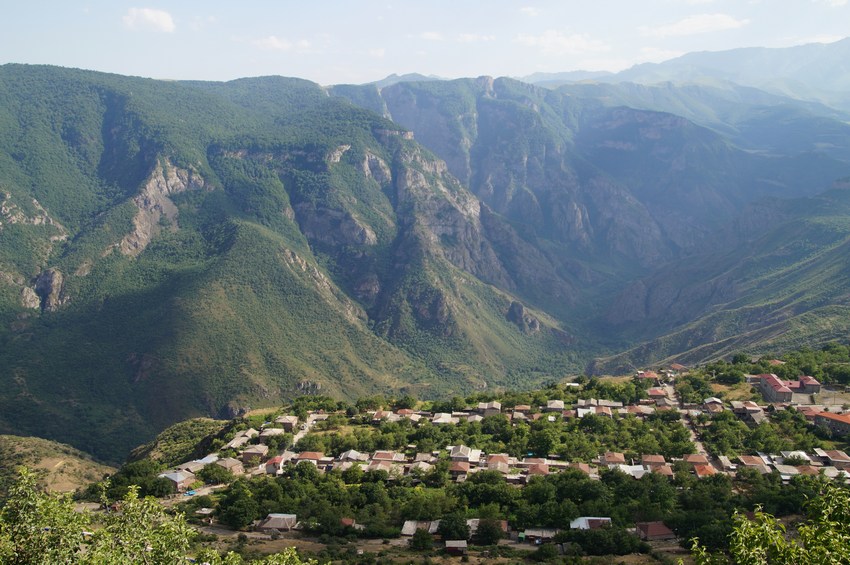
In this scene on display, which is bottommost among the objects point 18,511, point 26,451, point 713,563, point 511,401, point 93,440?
point 93,440

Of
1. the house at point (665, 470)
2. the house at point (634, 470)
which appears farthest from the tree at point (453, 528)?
the house at point (665, 470)

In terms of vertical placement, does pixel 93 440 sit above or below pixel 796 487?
below

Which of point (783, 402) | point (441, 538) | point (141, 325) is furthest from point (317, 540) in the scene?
point (141, 325)

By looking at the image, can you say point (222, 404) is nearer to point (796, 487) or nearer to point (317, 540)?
point (317, 540)

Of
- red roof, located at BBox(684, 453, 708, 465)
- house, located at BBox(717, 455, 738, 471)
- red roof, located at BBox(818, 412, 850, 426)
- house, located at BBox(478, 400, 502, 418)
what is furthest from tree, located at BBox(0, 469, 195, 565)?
red roof, located at BBox(818, 412, 850, 426)

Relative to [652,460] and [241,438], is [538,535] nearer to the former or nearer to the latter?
[652,460]

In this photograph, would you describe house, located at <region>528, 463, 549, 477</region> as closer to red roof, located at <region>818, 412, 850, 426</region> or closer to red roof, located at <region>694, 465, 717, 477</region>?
red roof, located at <region>694, 465, 717, 477</region>
